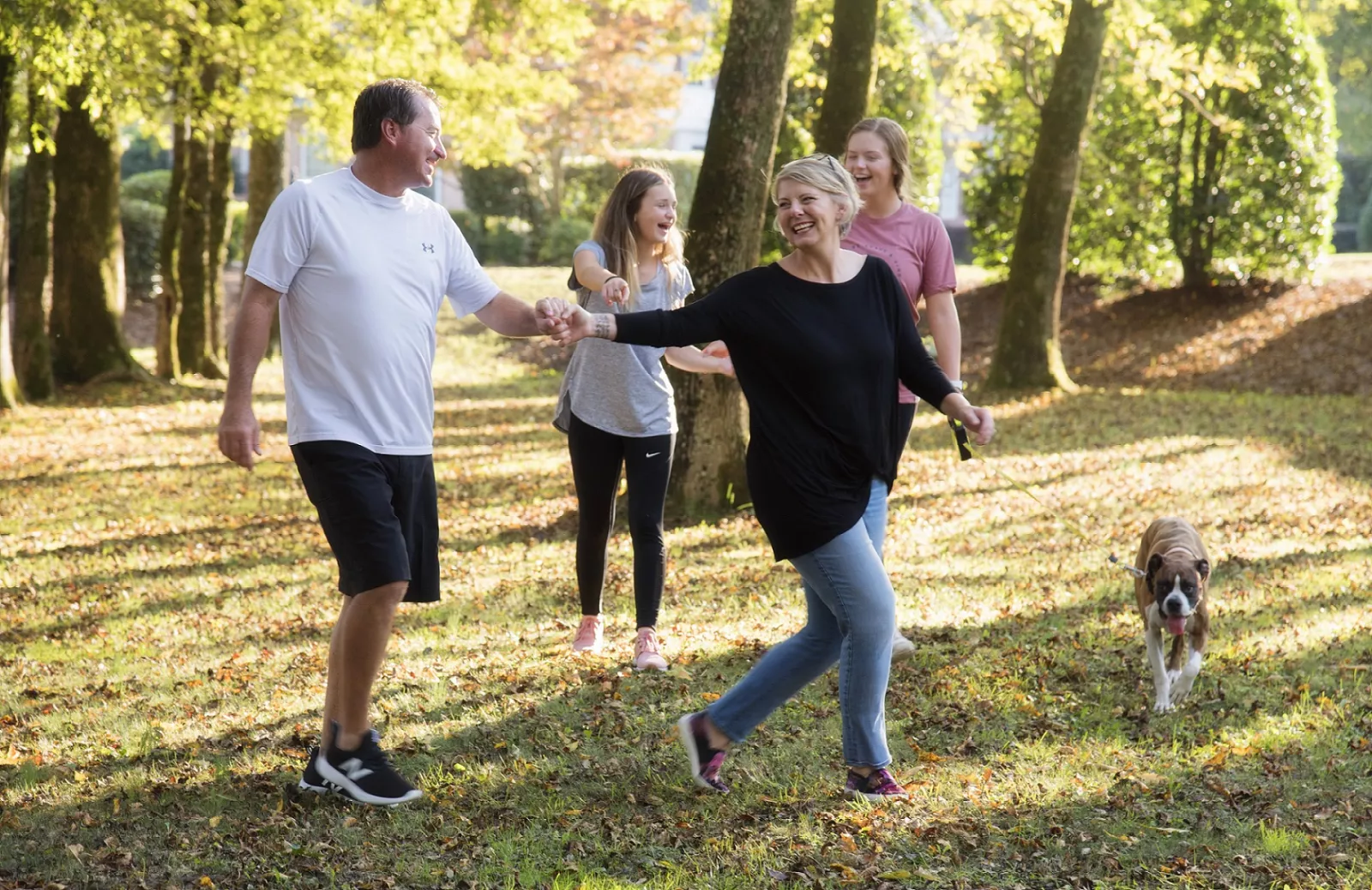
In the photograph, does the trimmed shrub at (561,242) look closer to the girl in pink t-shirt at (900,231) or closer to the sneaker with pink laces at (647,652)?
the sneaker with pink laces at (647,652)

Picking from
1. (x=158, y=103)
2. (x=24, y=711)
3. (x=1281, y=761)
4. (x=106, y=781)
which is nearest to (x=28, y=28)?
(x=158, y=103)

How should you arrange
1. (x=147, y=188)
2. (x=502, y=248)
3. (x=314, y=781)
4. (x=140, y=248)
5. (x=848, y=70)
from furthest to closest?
1. (x=502, y=248)
2. (x=147, y=188)
3. (x=140, y=248)
4. (x=848, y=70)
5. (x=314, y=781)

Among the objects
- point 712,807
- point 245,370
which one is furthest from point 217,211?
point 712,807

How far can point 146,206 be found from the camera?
30.2 meters

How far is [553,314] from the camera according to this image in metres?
4.75

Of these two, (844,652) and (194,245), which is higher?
(194,245)

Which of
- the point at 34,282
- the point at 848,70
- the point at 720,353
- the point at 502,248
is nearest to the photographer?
Answer: the point at 720,353

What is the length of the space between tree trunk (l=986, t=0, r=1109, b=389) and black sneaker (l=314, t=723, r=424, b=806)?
604 inches

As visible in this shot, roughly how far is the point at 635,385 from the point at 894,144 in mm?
1492

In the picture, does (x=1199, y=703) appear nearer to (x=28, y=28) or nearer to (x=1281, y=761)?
(x=1281, y=761)

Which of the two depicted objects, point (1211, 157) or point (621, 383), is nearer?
point (621, 383)

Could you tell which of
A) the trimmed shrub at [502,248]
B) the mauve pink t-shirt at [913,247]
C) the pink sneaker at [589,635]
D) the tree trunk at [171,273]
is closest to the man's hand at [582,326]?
the mauve pink t-shirt at [913,247]

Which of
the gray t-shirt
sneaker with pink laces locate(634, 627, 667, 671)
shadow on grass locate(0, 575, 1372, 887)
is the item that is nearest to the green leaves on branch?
the gray t-shirt

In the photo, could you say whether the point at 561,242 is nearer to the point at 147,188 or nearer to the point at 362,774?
the point at 147,188
